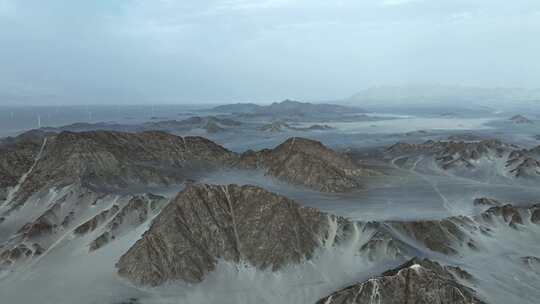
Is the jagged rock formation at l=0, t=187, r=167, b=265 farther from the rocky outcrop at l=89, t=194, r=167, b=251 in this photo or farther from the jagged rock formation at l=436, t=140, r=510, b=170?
the jagged rock formation at l=436, t=140, r=510, b=170

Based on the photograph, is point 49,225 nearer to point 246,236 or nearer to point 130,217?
point 130,217

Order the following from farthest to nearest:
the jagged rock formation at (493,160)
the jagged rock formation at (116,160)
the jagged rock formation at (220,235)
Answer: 1. the jagged rock formation at (493,160)
2. the jagged rock formation at (116,160)
3. the jagged rock formation at (220,235)

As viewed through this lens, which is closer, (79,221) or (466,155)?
(79,221)

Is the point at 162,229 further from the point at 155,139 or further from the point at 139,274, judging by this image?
the point at 155,139

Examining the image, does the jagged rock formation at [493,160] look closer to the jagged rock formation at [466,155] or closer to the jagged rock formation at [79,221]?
the jagged rock formation at [466,155]

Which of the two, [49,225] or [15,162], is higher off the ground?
[15,162]

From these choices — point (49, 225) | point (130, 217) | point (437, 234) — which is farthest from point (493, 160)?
point (49, 225)

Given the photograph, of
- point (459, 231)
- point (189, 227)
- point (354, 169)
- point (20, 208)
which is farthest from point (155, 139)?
point (459, 231)

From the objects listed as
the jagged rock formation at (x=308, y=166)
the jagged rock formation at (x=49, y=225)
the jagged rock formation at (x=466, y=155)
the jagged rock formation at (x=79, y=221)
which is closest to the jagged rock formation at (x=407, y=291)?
the jagged rock formation at (x=79, y=221)
